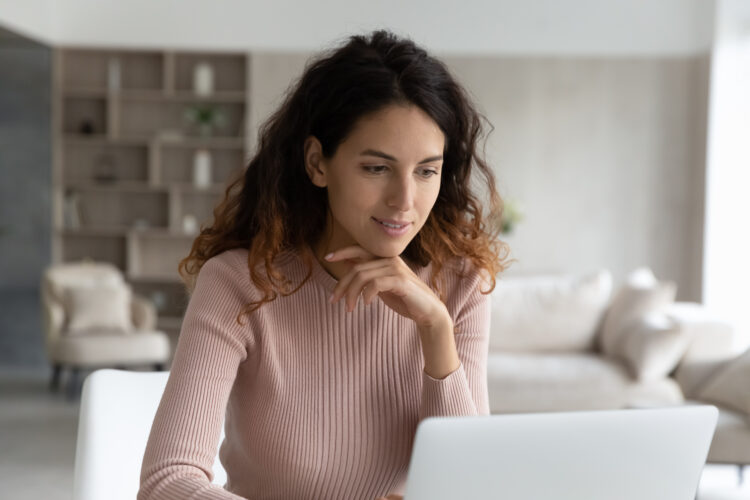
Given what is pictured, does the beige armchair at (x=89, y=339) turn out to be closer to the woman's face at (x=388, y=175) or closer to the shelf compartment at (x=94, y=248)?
the shelf compartment at (x=94, y=248)

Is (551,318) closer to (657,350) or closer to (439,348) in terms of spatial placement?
(657,350)

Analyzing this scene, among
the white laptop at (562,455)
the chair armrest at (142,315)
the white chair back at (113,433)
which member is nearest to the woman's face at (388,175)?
the white laptop at (562,455)

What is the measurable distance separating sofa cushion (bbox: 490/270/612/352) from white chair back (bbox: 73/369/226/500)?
3550 mm

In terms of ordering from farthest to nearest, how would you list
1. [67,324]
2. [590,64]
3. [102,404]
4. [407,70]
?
[590,64]
[67,324]
[102,404]
[407,70]

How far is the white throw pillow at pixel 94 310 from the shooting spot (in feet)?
19.8

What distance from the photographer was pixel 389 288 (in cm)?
125

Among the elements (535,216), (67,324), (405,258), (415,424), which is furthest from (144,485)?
(535,216)

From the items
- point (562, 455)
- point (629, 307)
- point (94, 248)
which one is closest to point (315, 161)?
point (562, 455)

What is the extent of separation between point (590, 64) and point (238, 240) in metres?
6.13

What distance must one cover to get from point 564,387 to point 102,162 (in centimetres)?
444

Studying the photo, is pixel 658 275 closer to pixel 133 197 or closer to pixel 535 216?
pixel 535 216

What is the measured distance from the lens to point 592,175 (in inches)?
281

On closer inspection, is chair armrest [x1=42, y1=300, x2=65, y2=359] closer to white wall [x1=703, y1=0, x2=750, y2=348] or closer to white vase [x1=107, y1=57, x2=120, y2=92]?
white vase [x1=107, y1=57, x2=120, y2=92]

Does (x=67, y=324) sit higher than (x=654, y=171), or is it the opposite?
(x=654, y=171)
